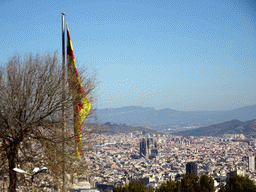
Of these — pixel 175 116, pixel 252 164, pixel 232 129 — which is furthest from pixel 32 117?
pixel 175 116

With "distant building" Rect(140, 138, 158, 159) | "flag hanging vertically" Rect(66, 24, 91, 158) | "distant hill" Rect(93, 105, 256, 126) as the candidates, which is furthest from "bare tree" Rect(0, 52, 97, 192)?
"distant hill" Rect(93, 105, 256, 126)

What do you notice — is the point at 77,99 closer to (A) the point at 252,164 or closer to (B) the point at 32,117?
(B) the point at 32,117

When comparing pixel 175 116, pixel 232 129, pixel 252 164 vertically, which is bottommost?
pixel 252 164

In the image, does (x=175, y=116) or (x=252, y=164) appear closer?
(x=252, y=164)

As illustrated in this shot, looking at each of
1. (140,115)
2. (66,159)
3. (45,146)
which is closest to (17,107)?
(45,146)

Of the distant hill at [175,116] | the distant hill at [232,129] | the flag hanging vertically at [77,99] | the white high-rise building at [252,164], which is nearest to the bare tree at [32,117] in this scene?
the flag hanging vertically at [77,99]

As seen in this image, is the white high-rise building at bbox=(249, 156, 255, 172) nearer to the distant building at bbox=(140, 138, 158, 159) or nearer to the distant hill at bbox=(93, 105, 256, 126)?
the distant building at bbox=(140, 138, 158, 159)
